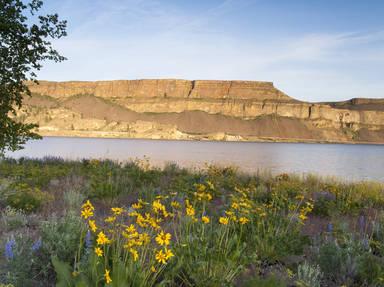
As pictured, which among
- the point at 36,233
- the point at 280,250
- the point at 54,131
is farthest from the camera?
the point at 54,131

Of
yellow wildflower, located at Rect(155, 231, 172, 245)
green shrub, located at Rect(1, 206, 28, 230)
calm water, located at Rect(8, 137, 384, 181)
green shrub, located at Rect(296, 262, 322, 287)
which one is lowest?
calm water, located at Rect(8, 137, 384, 181)

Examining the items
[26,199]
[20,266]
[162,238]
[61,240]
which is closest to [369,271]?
[162,238]

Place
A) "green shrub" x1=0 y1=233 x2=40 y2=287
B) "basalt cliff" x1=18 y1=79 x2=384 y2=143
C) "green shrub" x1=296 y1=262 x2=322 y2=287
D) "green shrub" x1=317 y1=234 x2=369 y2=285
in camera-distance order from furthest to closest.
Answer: "basalt cliff" x1=18 y1=79 x2=384 y2=143
"green shrub" x1=317 y1=234 x2=369 y2=285
"green shrub" x1=296 y1=262 x2=322 y2=287
"green shrub" x1=0 y1=233 x2=40 y2=287

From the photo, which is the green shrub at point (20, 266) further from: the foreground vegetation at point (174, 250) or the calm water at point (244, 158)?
the calm water at point (244, 158)

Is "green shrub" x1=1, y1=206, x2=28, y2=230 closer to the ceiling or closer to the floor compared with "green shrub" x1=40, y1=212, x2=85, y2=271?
closer to the floor

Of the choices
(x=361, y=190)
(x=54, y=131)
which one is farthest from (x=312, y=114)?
(x=361, y=190)

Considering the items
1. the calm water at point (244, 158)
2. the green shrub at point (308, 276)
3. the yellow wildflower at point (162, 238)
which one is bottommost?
the calm water at point (244, 158)

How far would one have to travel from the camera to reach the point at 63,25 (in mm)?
6984

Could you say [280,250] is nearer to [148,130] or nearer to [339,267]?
[339,267]

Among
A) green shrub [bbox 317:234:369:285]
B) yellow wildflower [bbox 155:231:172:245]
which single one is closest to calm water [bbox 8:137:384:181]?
green shrub [bbox 317:234:369:285]

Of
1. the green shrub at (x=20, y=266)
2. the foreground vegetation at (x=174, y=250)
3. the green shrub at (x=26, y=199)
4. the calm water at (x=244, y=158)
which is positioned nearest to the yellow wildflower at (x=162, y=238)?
the foreground vegetation at (x=174, y=250)

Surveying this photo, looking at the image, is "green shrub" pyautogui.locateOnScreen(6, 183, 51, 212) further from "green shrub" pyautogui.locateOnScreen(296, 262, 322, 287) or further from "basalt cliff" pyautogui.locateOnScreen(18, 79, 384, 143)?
"basalt cliff" pyautogui.locateOnScreen(18, 79, 384, 143)

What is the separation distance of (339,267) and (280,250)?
2.26 ft

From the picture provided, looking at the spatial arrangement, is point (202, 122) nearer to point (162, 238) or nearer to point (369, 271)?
point (369, 271)
